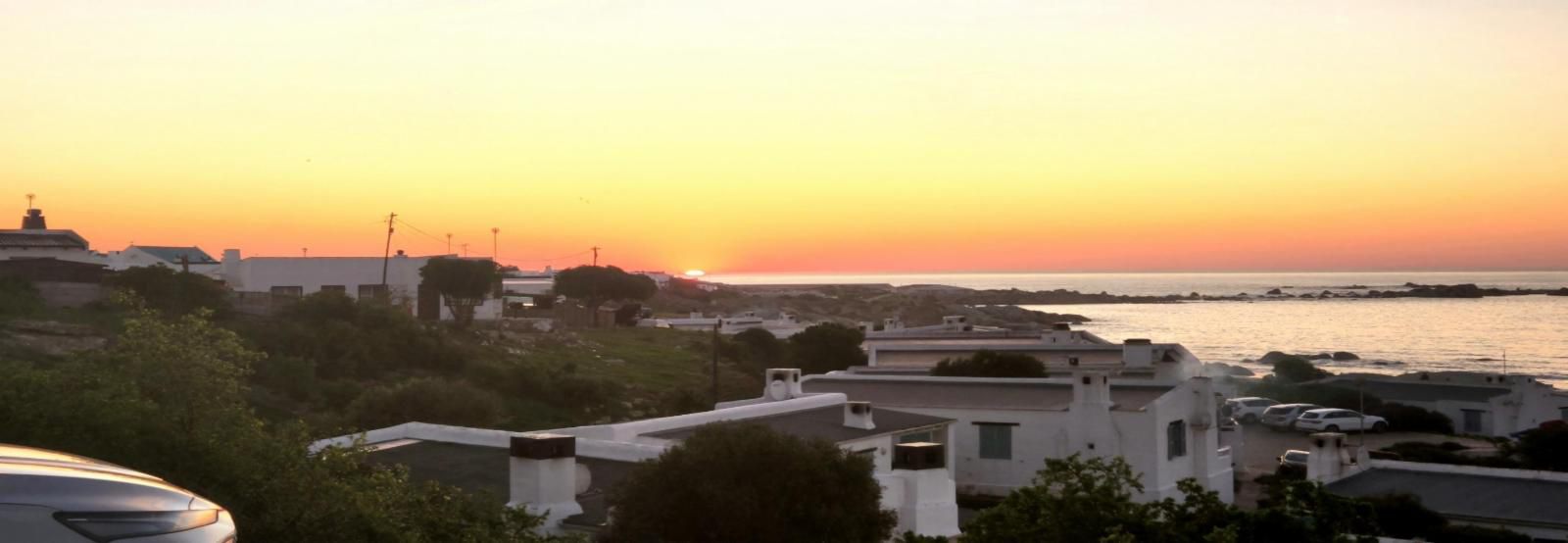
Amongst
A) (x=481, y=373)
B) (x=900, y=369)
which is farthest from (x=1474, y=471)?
(x=481, y=373)

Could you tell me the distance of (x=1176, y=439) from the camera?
105ft

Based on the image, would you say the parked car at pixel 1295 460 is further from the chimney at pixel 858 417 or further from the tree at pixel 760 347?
the tree at pixel 760 347

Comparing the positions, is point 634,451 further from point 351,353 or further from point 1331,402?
point 1331,402

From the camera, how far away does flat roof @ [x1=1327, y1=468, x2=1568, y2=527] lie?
82.3 ft

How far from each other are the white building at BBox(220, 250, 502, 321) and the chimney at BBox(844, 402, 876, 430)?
35488 millimetres

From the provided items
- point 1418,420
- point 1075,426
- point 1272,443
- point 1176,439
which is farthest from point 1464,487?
point 1418,420

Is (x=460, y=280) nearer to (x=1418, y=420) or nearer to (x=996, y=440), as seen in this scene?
(x=996, y=440)

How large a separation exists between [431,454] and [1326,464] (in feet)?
69.1

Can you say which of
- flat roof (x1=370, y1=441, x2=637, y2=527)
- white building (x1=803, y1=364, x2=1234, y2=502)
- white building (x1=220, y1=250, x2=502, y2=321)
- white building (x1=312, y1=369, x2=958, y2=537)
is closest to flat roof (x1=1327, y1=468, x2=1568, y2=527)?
white building (x1=803, y1=364, x2=1234, y2=502)

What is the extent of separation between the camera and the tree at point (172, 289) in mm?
41938

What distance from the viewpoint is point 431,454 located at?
19.0 meters

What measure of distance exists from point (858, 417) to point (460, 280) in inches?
1508

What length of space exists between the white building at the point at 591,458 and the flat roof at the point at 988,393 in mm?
8047

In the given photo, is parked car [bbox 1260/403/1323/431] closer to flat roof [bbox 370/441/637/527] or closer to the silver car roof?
flat roof [bbox 370/441/637/527]
